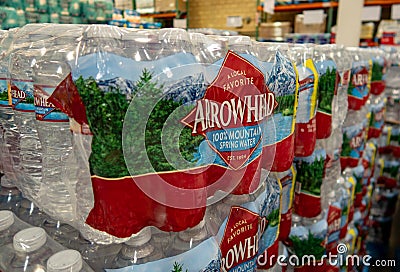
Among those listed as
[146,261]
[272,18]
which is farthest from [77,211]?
[272,18]

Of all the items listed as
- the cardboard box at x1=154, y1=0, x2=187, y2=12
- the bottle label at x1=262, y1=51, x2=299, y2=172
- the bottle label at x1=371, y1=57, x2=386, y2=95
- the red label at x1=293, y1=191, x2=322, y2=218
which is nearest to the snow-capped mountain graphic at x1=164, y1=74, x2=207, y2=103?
the bottle label at x1=262, y1=51, x2=299, y2=172

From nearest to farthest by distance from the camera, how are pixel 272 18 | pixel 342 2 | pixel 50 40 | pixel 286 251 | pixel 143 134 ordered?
pixel 143 134
pixel 50 40
pixel 286 251
pixel 342 2
pixel 272 18

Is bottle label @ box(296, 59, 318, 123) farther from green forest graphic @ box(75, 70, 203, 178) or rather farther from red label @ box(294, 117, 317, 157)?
green forest graphic @ box(75, 70, 203, 178)

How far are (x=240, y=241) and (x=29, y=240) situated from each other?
0.45 m

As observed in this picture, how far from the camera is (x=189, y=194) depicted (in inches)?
23.7

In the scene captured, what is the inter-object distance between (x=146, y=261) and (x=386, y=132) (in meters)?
2.90

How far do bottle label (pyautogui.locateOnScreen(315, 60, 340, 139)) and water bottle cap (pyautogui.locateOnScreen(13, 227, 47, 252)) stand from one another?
2.91 ft

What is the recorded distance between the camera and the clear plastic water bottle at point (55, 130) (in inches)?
25.8

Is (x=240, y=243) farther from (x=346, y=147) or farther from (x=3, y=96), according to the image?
(x=346, y=147)

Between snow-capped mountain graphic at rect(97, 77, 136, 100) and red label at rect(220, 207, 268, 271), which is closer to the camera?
snow-capped mountain graphic at rect(97, 77, 136, 100)

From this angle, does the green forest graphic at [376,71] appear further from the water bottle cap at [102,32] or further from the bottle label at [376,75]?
the water bottle cap at [102,32]

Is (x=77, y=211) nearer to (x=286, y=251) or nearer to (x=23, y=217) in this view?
(x=23, y=217)

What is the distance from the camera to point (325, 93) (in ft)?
3.59

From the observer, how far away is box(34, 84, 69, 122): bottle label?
65 cm
